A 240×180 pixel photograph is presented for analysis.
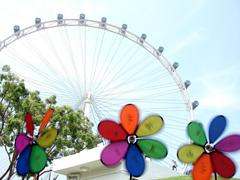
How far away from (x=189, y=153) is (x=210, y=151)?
35 cm

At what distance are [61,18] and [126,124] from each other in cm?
1897

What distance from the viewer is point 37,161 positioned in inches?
323

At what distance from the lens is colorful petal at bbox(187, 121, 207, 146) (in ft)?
25.5

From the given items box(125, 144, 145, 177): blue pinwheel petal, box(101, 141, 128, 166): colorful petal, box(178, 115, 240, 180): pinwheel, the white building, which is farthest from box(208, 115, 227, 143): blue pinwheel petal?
the white building

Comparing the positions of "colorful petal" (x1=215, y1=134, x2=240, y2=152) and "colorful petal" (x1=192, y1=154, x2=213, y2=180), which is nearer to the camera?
"colorful petal" (x1=192, y1=154, x2=213, y2=180)

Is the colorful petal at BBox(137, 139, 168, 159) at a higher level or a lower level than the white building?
higher

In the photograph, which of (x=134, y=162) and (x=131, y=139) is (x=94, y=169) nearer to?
(x=131, y=139)

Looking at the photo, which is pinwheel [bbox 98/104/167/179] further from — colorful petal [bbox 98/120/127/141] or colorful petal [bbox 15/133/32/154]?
colorful petal [bbox 15/133/32/154]

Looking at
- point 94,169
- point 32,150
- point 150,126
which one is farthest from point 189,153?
point 94,169

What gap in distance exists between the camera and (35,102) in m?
22.6

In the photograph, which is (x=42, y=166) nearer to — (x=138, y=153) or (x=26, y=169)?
(x=26, y=169)

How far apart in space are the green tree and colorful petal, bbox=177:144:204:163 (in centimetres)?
1489

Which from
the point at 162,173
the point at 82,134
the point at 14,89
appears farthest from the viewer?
the point at 82,134

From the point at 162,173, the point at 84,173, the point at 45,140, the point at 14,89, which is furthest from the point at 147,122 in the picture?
the point at 14,89
